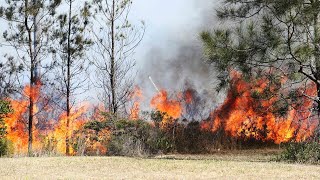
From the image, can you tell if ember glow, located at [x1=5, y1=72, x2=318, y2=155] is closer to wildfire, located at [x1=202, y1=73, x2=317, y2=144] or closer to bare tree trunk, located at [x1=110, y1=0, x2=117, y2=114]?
wildfire, located at [x1=202, y1=73, x2=317, y2=144]

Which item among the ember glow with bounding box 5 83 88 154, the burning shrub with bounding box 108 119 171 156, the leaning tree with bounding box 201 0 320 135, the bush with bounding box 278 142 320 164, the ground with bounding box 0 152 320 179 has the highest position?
the leaning tree with bounding box 201 0 320 135

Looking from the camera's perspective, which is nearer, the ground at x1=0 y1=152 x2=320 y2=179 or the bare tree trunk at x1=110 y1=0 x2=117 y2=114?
the ground at x1=0 y1=152 x2=320 y2=179

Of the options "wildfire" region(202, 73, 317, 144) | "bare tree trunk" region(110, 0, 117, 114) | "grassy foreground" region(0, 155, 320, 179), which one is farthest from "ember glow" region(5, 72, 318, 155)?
"grassy foreground" region(0, 155, 320, 179)

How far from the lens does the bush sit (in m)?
10.2

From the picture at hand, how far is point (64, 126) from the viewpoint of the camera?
49.4 ft

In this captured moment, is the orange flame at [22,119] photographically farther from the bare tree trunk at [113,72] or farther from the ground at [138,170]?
the ground at [138,170]

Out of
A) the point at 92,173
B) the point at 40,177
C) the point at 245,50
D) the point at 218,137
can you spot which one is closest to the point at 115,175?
the point at 92,173

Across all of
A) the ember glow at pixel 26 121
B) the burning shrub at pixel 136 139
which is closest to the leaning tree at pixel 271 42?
the burning shrub at pixel 136 139

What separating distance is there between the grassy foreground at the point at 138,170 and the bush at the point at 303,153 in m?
1.49

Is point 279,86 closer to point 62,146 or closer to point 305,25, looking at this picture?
point 305,25

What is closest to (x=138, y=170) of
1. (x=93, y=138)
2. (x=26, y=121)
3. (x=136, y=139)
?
(x=136, y=139)

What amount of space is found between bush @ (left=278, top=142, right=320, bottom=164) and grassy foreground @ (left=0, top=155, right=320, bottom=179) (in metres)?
1.49

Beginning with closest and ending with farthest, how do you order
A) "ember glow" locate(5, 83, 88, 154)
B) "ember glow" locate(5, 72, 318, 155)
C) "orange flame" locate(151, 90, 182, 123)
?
"ember glow" locate(5, 72, 318, 155), "orange flame" locate(151, 90, 182, 123), "ember glow" locate(5, 83, 88, 154)

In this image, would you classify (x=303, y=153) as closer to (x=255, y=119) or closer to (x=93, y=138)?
(x=255, y=119)
